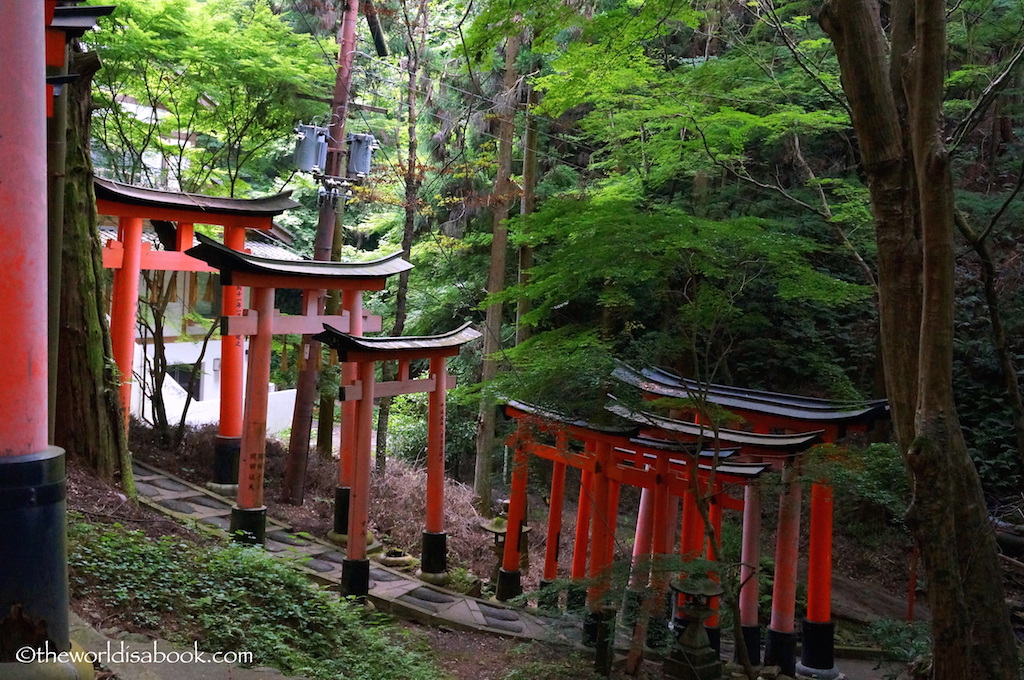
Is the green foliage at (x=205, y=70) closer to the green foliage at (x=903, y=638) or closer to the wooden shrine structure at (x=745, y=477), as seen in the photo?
the wooden shrine structure at (x=745, y=477)

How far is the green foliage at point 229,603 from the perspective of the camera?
4.84 metres

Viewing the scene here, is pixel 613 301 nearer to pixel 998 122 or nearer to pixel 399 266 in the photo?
pixel 399 266

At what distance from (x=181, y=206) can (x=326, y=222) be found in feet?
6.85

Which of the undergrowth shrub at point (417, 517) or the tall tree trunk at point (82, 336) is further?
the undergrowth shrub at point (417, 517)

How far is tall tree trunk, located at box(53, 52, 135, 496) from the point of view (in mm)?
7406

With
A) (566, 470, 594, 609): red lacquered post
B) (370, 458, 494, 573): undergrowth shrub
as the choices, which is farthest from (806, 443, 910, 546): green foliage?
(370, 458, 494, 573): undergrowth shrub

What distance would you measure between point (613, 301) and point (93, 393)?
653 centimetres

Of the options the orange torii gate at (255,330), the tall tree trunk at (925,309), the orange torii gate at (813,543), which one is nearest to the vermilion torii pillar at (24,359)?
the tall tree trunk at (925,309)

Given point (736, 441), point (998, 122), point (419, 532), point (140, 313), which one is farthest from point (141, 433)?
point (998, 122)

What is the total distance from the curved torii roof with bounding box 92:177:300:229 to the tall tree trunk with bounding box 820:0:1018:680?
806 cm

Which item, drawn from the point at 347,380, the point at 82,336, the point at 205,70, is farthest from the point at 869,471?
the point at 205,70

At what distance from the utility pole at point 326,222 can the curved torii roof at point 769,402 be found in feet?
17.0

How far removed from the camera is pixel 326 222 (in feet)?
39.2

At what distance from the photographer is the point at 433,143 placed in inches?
620
